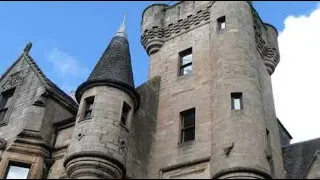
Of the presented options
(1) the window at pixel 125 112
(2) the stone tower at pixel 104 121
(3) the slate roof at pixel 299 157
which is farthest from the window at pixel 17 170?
(3) the slate roof at pixel 299 157

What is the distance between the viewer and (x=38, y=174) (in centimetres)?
1930

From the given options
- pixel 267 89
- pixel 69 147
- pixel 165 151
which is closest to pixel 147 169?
pixel 165 151

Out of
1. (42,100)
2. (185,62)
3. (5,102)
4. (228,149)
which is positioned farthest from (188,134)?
(5,102)

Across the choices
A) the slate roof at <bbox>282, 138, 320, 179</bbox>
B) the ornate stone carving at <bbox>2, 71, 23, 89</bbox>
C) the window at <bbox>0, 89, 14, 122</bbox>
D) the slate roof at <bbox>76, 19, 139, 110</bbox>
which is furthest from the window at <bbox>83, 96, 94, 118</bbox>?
the slate roof at <bbox>282, 138, 320, 179</bbox>

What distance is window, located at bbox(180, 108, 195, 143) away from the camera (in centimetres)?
2041

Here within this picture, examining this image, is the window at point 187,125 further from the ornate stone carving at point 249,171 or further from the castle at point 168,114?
the ornate stone carving at point 249,171

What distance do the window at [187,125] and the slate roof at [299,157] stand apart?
4.48 meters

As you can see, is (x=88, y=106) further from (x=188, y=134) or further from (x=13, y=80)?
(x=13, y=80)

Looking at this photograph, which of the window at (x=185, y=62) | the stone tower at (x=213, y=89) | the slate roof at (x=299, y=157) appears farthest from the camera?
the window at (x=185, y=62)

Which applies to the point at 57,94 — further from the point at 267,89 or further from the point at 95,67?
the point at 267,89

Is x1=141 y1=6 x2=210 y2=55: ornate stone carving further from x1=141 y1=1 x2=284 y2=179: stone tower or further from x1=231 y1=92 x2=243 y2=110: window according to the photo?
x1=231 y1=92 x2=243 y2=110: window

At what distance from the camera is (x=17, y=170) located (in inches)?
776

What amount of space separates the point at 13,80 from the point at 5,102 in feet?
4.14

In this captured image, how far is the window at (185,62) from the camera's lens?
23.2 meters
